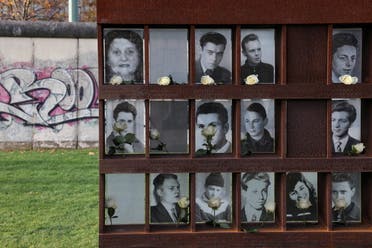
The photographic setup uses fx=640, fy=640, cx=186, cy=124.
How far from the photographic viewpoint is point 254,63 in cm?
343

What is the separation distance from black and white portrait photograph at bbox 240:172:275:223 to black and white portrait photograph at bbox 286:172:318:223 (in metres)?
0.10

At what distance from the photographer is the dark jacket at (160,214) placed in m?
3.50

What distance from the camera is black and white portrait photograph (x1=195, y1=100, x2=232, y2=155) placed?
135 inches

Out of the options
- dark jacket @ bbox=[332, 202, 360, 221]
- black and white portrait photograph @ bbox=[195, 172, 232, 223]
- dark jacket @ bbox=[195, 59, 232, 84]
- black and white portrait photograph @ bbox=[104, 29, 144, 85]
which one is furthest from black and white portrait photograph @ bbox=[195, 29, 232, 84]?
dark jacket @ bbox=[332, 202, 360, 221]

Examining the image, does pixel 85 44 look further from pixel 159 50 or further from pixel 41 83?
pixel 159 50

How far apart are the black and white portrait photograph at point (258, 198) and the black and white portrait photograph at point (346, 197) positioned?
1.12 ft

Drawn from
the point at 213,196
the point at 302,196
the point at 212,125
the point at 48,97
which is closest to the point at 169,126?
the point at 212,125

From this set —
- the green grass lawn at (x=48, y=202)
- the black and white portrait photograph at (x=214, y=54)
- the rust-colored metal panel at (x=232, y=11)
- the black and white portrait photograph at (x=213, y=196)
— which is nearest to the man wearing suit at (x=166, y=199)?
the black and white portrait photograph at (x=213, y=196)

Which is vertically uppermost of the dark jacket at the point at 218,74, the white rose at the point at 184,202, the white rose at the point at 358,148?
the dark jacket at the point at 218,74

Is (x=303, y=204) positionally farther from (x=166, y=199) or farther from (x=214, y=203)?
(x=166, y=199)

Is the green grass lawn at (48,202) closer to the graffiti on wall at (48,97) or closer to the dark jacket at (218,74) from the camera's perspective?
the graffiti on wall at (48,97)

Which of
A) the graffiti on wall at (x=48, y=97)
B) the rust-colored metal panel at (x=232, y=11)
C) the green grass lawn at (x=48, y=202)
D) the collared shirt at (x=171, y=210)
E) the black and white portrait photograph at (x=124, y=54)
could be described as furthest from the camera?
the graffiti on wall at (x=48, y=97)

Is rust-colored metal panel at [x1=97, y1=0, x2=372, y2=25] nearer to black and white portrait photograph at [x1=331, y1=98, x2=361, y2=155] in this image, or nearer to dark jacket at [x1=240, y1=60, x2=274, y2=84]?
dark jacket at [x1=240, y1=60, x2=274, y2=84]

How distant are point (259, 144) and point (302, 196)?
0.37 m
